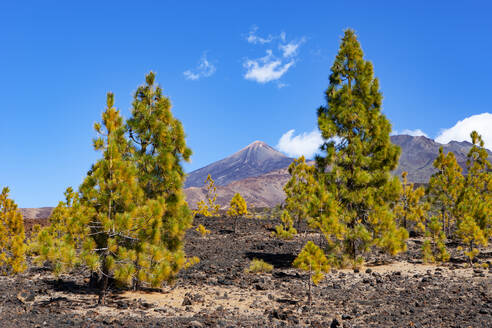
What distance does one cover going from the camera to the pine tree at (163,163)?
10.6m

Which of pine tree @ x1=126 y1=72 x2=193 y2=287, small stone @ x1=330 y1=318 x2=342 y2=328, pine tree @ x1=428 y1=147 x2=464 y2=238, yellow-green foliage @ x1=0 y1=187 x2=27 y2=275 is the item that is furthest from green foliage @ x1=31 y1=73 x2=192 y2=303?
pine tree @ x1=428 y1=147 x2=464 y2=238

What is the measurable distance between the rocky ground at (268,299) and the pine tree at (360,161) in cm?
146

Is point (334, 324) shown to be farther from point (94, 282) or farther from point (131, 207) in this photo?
point (94, 282)

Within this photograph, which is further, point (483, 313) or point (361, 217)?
point (361, 217)

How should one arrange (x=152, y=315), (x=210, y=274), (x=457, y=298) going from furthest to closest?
(x=210, y=274)
(x=457, y=298)
(x=152, y=315)

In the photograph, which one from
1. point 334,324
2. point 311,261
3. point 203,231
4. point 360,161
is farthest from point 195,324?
point 203,231

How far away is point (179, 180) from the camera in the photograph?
10.7 meters

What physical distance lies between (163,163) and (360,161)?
27.1ft

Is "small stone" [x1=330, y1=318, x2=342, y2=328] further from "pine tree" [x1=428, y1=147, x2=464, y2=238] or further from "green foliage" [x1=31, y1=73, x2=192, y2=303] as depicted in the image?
"pine tree" [x1=428, y1=147, x2=464, y2=238]

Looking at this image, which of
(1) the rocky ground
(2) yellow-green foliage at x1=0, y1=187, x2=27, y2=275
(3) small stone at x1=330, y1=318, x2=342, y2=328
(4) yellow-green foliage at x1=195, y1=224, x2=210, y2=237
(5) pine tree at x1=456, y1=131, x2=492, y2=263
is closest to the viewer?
(3) small stone at x1=330, y1=318, x2=342, y2=328

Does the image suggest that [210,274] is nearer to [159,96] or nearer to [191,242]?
[159,96]

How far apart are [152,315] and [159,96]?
20.8 ft

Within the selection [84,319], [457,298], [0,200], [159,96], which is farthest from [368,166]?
[0,200]

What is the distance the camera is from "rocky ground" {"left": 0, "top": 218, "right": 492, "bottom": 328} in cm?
794
